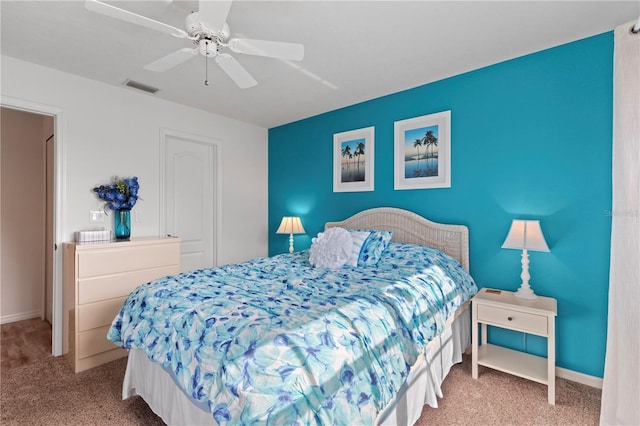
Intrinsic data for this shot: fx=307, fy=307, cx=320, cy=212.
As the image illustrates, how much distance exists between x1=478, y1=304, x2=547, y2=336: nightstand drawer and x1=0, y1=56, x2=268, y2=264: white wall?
3079 millimetres

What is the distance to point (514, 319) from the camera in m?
2.14

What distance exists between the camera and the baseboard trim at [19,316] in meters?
3.49

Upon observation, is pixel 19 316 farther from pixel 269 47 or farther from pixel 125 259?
pixel 269 47

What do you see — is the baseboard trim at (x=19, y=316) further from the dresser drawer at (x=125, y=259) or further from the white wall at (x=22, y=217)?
the dresser drawer at (x=125, y=259)

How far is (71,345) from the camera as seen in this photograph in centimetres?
254

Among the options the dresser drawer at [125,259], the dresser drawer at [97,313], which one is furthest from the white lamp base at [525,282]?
the dresser drawer at [97,313]

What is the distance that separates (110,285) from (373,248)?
2.30 m

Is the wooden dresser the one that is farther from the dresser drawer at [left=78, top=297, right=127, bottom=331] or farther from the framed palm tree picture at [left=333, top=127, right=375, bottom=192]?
the framed palm tree picture at [left=333, top=127, right=375, bottom=192]

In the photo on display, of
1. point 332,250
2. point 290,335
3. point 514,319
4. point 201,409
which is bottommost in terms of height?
point 201,409

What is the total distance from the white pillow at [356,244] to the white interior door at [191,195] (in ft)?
6.78

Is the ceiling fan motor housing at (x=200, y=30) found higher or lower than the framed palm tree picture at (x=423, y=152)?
higher

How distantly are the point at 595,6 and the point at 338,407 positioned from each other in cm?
264

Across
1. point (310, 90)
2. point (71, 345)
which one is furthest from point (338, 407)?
point (310, 90)

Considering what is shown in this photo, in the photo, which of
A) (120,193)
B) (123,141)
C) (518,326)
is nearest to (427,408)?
(518,326)
